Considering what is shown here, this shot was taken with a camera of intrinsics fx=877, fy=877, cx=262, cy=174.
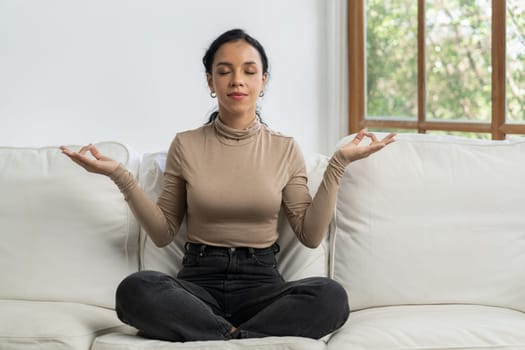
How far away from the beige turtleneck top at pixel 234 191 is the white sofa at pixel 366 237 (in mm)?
123

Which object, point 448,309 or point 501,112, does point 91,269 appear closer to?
point 448,309

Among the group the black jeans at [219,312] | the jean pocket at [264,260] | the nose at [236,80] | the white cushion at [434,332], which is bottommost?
the white cushion at [434,332]

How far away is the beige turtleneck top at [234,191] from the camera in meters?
2.40

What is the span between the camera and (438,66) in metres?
3.55

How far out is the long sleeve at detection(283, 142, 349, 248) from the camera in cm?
239

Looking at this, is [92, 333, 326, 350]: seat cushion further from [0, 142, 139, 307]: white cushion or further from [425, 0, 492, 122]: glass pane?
[425, 0, 492, 122]: glass pane

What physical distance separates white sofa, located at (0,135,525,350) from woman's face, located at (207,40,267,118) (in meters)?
0.31

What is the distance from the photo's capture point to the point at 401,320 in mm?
2252

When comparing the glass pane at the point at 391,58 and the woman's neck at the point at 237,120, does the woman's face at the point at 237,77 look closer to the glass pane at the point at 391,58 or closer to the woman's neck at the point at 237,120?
the woman's neck at the point at 237,120

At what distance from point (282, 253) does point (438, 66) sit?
1356 mm

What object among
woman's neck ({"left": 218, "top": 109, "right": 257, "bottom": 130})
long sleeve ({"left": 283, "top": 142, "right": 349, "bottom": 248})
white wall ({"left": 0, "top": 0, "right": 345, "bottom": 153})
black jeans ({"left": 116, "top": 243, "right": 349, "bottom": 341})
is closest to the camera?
black jeans ({"left": 116, "top": 243, "right": 349, "bottom": 341})

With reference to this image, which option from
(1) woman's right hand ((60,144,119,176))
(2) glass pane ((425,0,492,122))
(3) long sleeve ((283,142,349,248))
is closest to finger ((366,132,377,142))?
(3) long sleeve ((283,142,349,248))

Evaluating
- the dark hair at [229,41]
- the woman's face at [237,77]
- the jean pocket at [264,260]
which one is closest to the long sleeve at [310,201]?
the jean pocket at [264,260]

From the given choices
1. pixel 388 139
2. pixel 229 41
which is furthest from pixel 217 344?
pixel 229 41
